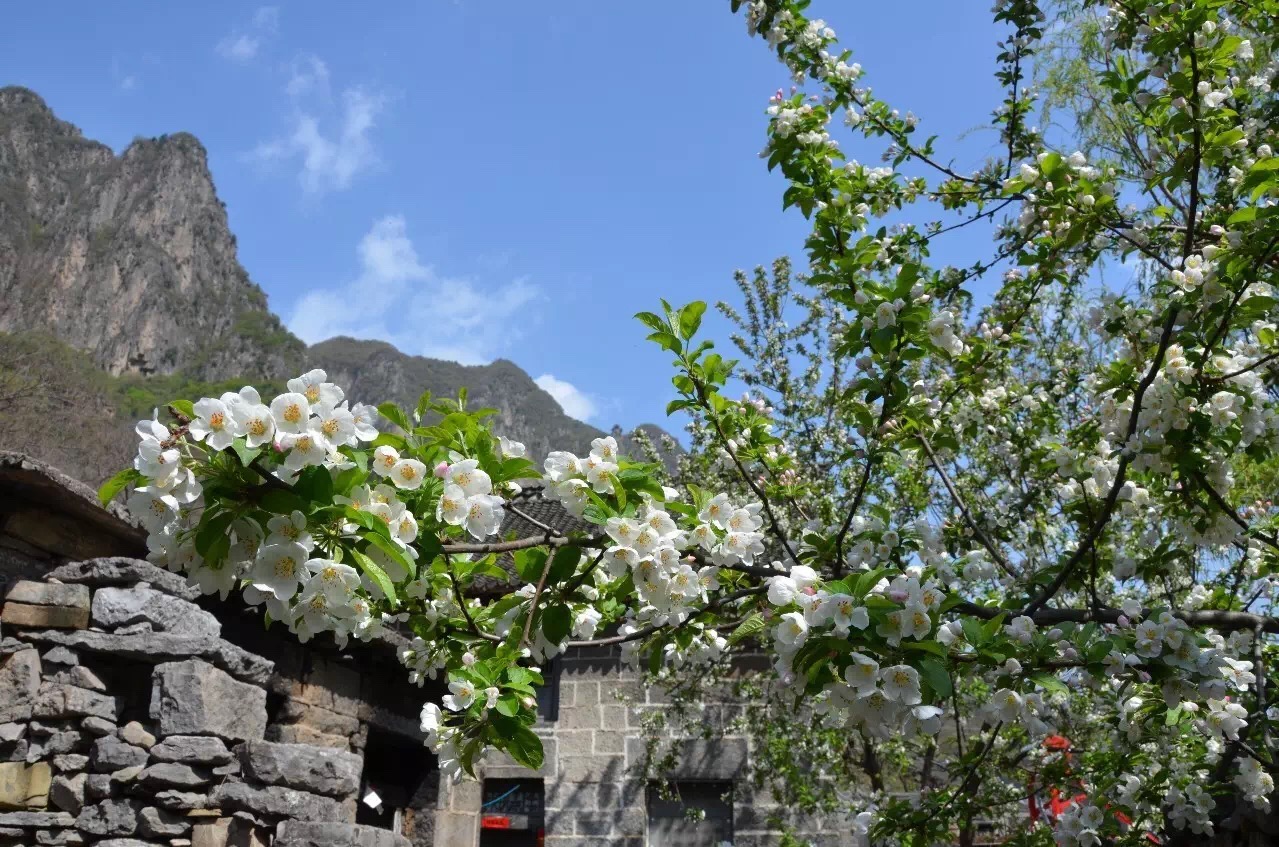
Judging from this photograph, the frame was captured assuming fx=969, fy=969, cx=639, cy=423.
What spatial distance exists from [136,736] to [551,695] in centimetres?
476

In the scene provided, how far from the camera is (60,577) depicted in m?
3.95

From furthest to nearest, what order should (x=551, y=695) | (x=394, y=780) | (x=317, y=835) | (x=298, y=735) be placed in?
(x=551, y=695), (x=394, y=780), (x=298, y=735), (x=317, y=835)

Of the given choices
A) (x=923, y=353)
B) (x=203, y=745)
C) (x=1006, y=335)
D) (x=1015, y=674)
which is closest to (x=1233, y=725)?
(x=1015, y=674)

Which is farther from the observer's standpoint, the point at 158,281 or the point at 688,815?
the point at 158,281

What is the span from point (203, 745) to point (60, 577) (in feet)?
2.99

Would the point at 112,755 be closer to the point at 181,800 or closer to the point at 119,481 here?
the point at 181,800

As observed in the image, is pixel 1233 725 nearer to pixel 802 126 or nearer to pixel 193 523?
pixel 802 126

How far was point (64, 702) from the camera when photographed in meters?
3.73

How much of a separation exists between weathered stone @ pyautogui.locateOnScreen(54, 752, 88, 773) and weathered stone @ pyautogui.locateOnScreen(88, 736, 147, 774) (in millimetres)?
30

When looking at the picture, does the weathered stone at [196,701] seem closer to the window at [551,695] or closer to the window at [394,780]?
the window at [394,780]

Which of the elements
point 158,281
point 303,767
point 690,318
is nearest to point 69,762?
point 303,767

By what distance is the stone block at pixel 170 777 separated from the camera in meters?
3.72

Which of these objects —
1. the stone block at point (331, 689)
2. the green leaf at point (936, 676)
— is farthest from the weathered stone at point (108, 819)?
the green leaf at point (936, 676)

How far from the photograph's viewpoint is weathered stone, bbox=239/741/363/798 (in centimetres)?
398
